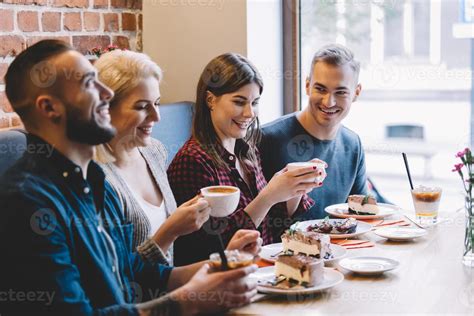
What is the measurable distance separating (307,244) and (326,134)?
1057 mm

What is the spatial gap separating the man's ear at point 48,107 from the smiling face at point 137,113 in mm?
469

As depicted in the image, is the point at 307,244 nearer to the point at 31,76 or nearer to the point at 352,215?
the point at 352,215

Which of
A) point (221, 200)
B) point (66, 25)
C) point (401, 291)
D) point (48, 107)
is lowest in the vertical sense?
point (401, 291)

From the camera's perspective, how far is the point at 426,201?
2.67 m

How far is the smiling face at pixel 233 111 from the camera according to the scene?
2691mm

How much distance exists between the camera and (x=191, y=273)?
81.6 inches

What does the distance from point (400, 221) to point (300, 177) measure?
447 mm

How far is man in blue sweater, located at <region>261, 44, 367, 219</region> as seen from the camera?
306 cm

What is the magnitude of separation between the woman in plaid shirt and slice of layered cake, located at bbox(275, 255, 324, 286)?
0.50 metres

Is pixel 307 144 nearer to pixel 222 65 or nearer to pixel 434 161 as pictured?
pixel 222 65

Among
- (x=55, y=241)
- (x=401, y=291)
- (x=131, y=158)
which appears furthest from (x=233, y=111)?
(x=55, y=241)

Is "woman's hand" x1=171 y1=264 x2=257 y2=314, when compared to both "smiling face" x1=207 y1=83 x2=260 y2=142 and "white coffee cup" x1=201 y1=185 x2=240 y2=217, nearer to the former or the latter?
"white coffee cup" x1=201 y1=185 x2=240 y2=217

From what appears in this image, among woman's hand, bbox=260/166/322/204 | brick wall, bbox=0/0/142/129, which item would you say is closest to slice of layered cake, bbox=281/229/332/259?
woman's hand, bbox=260/166/322/204

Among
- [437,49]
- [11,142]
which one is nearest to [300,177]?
[11,142]
